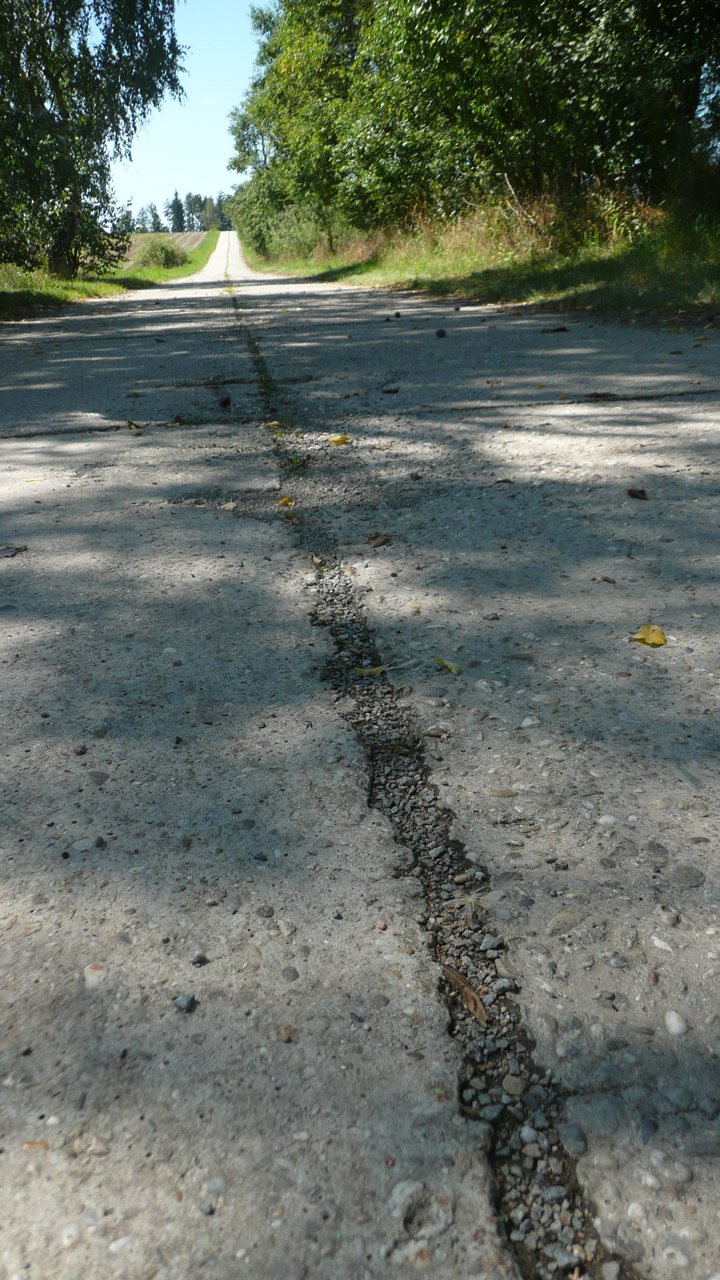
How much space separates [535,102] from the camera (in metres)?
10.6

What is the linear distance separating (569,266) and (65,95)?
34.7ft

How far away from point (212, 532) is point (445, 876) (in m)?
1.77

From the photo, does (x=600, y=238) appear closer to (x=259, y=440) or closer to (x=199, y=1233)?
(x=259, y=440)

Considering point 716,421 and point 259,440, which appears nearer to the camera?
point 716,421

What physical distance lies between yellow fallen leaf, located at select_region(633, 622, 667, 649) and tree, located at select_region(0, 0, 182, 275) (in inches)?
533

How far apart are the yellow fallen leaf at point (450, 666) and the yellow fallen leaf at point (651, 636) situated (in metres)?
0.41

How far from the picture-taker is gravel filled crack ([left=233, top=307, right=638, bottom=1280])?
84cm

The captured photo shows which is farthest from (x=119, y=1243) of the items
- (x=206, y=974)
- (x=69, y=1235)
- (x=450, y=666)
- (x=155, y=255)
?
(x=155, y=255)

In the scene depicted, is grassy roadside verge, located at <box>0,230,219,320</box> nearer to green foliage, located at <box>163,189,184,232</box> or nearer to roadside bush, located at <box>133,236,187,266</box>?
roadside bush, located at <box>133,236,187,266</box>

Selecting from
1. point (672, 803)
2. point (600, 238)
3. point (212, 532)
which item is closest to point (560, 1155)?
point (672, 803)

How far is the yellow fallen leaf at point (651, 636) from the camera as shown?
1911 millimetres

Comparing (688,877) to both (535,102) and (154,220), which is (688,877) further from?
(154,220)

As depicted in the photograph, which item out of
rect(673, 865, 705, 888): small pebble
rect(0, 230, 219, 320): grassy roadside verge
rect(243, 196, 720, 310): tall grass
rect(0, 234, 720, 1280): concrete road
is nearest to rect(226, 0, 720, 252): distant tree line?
rect(243, 196, 720, 310): tall grass

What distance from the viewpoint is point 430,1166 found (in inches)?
35.0
